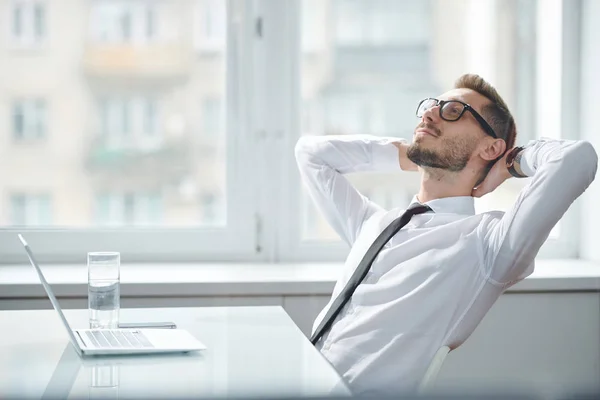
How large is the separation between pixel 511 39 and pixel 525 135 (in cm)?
35

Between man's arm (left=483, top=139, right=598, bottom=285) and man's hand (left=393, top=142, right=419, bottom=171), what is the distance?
498 mm

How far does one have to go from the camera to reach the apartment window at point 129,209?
9.20ft

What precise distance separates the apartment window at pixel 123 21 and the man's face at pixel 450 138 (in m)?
1.27

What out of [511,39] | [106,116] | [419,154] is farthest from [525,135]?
[106,116]

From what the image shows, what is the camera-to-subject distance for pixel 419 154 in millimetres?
1885

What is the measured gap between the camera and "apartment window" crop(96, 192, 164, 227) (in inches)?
110

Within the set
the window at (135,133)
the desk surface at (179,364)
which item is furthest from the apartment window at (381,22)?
the desk surface at (179,364)

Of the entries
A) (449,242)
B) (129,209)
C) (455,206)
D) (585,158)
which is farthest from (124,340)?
(129,209)

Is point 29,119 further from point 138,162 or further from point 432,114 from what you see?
point 432,114

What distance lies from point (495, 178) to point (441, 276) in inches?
12.3

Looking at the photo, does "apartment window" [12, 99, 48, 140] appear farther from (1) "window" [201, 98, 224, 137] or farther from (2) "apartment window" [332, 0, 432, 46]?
(2) "apartment window" [332, 0, 432, 46]

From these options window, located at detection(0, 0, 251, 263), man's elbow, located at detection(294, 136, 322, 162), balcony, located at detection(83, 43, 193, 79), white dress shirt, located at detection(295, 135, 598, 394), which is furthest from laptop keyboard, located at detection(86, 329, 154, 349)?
balcony, located at detection(83, 43, 193, 79)

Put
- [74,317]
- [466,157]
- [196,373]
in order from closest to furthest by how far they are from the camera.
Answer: [196,373], [74,317], [466,157]

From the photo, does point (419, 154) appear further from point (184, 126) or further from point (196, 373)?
point (184, 126)
